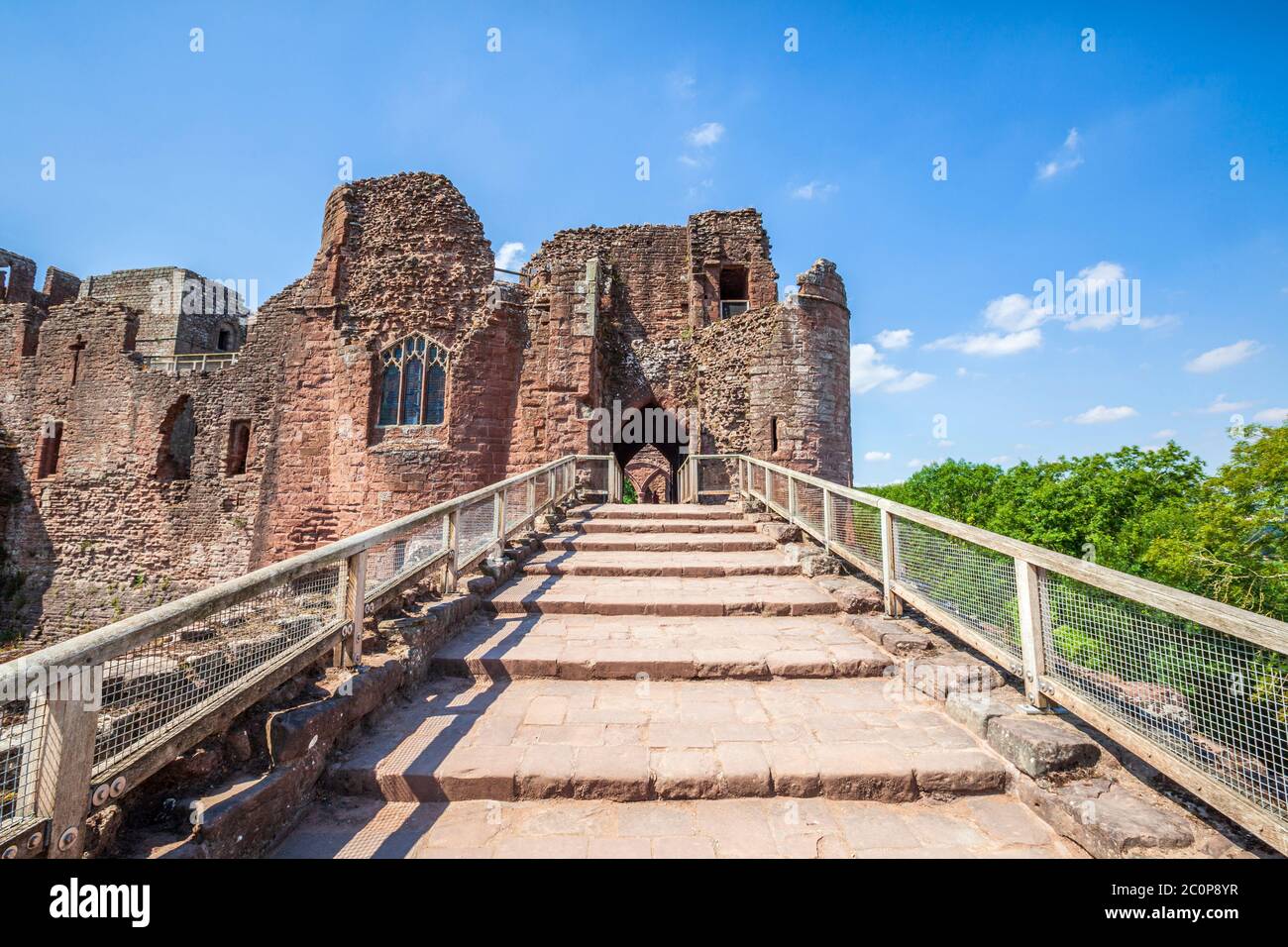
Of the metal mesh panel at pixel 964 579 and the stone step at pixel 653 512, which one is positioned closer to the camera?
the metal mesh panel at pixel 964 579

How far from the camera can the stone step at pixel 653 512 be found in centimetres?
980

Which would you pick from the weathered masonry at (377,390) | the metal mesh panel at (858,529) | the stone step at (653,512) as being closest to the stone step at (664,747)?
the metal mesh panel at (858,529)

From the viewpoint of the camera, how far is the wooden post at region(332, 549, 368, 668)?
11.5 feet

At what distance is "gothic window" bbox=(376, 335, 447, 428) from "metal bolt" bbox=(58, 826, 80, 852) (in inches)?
494

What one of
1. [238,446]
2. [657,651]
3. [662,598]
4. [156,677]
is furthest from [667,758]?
[238,446]

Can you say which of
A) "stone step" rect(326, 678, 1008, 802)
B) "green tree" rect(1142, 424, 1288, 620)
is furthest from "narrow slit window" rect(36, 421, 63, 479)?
"green tree" rect(1142, 424, 1288, 620)

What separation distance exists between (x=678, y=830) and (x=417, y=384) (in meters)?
13.2

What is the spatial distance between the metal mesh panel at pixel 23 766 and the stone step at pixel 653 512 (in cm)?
807

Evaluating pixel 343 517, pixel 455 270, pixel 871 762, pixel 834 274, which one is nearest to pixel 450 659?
pixel 871 762

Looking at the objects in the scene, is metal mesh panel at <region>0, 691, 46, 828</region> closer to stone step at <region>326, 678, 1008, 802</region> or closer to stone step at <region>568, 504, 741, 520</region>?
stone step at <region>326, 678, 1008, 802</region>

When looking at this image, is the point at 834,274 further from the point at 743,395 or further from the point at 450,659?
the point at 450,659

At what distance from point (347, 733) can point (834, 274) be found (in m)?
14.4

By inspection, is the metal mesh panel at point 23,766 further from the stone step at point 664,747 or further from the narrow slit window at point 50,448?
the narrow slit window at point 50,448

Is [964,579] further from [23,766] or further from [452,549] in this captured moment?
[23,766]
